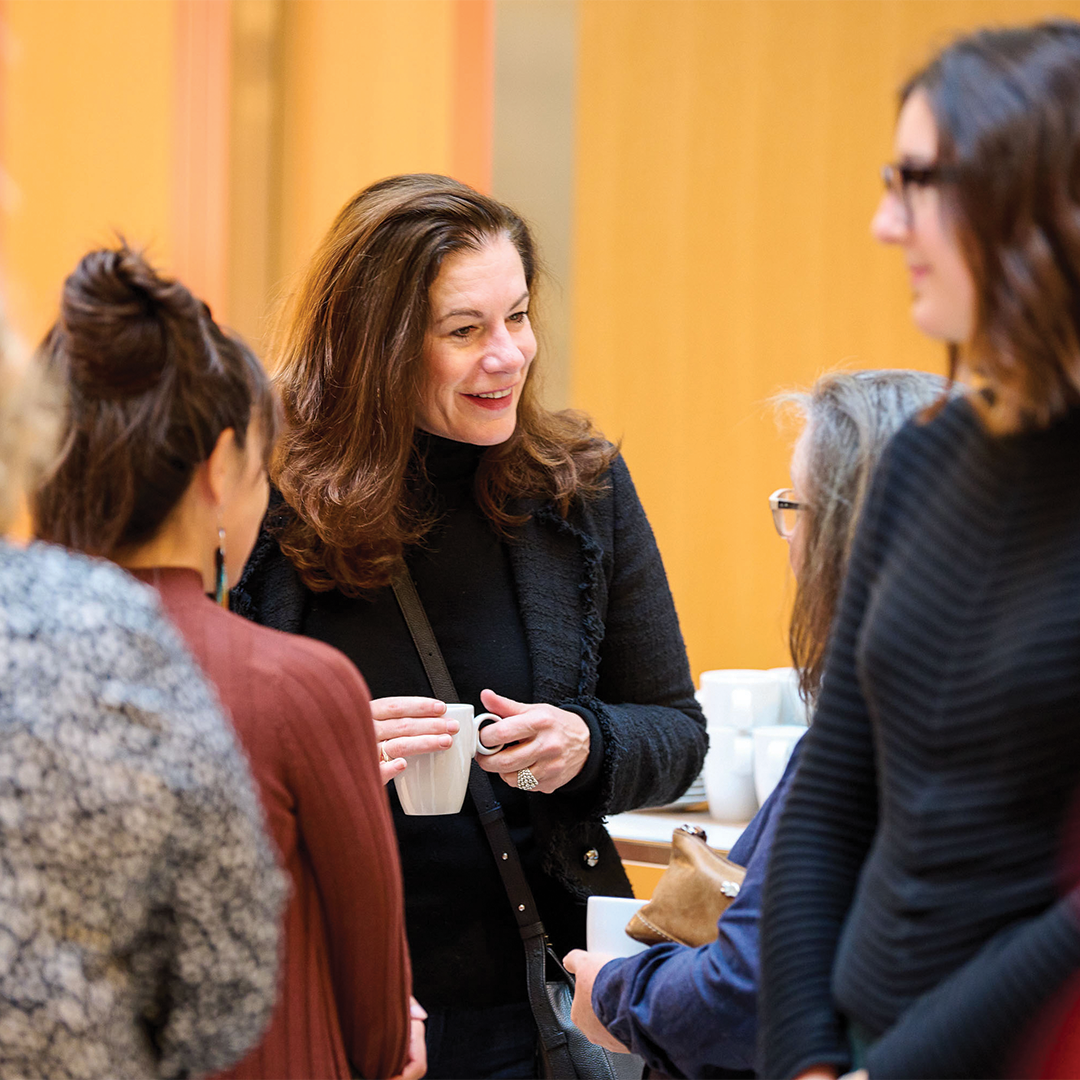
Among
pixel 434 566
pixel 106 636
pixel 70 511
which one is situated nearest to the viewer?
pixel 106 636

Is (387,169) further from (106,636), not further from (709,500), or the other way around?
(106,636)

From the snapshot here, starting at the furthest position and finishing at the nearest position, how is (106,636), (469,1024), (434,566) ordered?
1. (434,566)
2. (469,1024)
3. (106,636)

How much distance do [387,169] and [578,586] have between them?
8.63ft

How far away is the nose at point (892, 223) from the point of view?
2.99ft

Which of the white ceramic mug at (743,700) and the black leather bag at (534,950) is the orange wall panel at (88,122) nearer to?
the white ceramic mug at (743,700)

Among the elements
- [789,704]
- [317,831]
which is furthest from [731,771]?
[317,831]

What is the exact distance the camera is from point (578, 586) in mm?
1783

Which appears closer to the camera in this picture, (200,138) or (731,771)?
(731,771)

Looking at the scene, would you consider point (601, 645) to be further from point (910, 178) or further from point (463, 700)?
point (910, 178)

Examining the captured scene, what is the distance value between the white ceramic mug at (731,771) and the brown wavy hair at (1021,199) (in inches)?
61.6

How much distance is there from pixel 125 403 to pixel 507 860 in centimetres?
83

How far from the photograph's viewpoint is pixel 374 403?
1740 mm

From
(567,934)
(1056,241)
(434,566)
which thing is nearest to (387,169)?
(434,566)

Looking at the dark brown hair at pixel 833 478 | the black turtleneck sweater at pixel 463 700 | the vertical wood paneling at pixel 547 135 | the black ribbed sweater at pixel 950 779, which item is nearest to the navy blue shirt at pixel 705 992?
the dark brown hair at pixel 833 478
